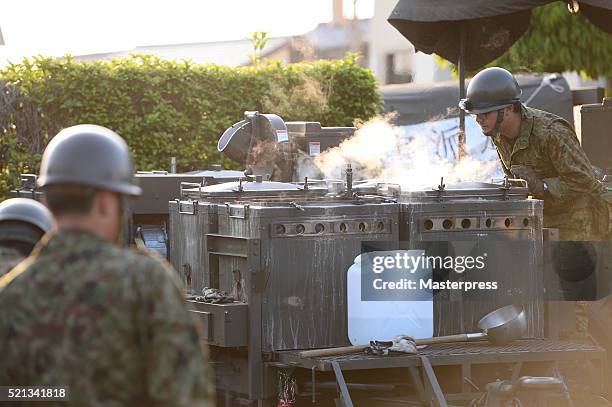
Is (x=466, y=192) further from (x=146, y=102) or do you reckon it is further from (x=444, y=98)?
(x=444, y=98)

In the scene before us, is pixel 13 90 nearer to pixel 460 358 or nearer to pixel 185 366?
pixel 460 358

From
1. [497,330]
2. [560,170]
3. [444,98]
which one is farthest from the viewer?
[444,98]

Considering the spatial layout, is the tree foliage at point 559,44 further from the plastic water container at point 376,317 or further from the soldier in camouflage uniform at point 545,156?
the plastic water container at point 376,317

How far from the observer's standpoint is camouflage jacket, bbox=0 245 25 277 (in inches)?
Result: 213

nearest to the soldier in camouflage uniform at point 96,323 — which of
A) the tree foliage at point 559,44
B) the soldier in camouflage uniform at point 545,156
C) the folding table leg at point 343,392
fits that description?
the folding table leg at point 343,392

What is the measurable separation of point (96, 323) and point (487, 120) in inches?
241

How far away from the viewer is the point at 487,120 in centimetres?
941

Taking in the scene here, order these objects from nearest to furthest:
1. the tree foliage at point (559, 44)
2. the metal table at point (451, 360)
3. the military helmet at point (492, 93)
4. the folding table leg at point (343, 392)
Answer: the folding table leg at point (343, 392) → the metal table at point (451, 360) → the military helmet at point (492, 93) → the tree foliage at point (559, 44)

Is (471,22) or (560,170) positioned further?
(471,22)

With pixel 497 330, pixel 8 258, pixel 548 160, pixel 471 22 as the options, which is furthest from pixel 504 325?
pixel 471 22

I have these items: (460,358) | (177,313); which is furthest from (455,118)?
(177,313)

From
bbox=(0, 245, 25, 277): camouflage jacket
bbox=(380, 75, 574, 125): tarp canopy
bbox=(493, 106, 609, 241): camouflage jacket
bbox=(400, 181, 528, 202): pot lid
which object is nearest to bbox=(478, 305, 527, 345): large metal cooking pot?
bbox=(400, 181, 528, 202): pot lid

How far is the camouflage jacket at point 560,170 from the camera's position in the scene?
9.04 m

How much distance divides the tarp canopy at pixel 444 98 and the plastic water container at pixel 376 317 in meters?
10.8
